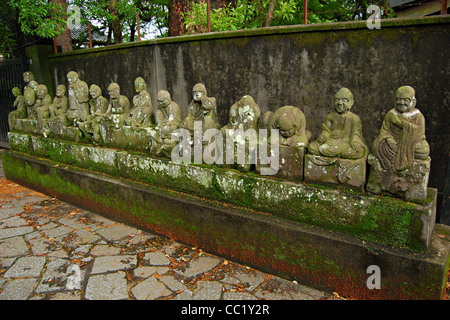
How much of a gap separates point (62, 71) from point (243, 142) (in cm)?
545

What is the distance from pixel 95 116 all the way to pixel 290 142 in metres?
3.46

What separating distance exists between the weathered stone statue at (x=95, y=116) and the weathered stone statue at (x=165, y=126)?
130 cm

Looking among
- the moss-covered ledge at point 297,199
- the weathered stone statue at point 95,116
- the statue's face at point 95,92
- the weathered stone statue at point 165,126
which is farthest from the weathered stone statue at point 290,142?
the statue's face at point 95,92

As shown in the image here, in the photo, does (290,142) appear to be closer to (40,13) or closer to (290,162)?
(290,162)

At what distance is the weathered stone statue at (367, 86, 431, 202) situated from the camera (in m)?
2.63

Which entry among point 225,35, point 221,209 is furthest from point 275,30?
point 221,209

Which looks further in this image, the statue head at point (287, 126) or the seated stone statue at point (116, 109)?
the seated stone statue at point (116, 109)

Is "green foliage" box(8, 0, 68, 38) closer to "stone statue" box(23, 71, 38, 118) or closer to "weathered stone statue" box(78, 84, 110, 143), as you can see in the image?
"stone statue" box(23, 71, 38, 118)

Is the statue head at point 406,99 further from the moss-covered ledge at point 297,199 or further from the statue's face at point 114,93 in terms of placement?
the statue's face at point 114,93

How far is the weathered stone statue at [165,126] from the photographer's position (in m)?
4.09

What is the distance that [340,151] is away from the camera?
2941mm

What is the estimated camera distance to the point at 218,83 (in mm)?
4707

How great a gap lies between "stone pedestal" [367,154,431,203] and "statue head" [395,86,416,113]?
17.7 inches

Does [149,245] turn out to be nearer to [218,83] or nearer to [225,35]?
[218,83]
